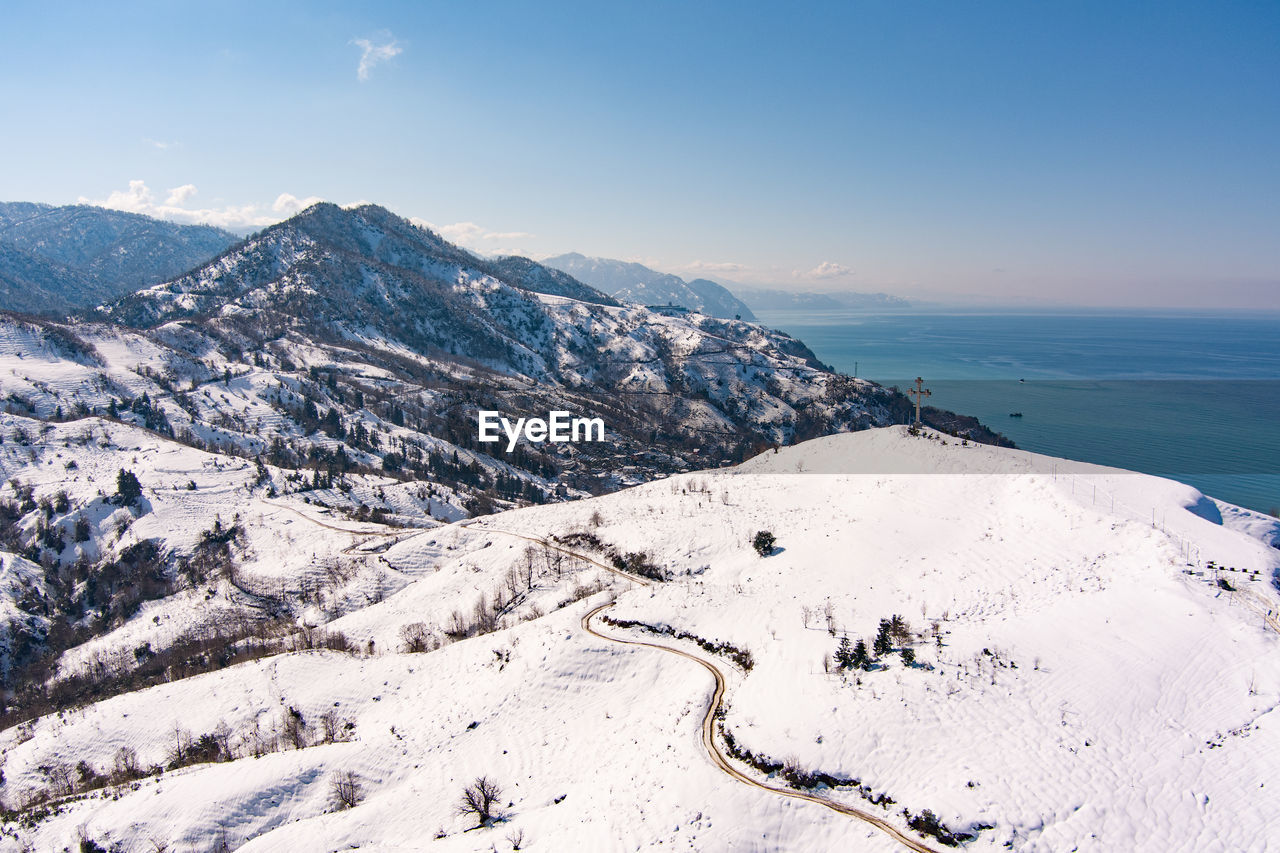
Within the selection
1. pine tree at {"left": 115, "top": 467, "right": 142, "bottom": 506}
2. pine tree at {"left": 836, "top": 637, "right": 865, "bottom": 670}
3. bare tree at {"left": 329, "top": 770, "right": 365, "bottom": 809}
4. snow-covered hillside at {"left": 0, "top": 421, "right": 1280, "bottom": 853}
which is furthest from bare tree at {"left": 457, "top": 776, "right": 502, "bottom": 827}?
pine tree at {"left": 115, "top": 467, "right": 142, "bottom": 506}

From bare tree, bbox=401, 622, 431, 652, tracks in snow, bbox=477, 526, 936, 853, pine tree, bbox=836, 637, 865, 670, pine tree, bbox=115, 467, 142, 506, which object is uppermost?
pine tree, bbox=836, 637, 865, 670

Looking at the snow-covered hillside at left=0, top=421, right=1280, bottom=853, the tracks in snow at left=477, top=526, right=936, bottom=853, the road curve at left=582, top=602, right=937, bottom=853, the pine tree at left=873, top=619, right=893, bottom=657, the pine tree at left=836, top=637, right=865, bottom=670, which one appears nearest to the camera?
the road curve at left=582, top=602, right=937, bottom=853

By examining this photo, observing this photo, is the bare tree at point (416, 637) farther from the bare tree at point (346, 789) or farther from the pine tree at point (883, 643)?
the pine tree at point (883, 643)

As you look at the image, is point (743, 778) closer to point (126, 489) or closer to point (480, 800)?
point (480, 800)

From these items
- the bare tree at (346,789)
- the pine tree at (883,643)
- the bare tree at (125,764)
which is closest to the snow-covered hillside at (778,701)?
the bare tree at (346,789)

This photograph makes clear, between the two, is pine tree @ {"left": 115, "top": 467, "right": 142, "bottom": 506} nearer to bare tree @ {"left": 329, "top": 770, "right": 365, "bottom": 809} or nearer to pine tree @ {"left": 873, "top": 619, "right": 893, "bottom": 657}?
bare tree @ {"left": 329, "top": 770, "right": 365, "bottom": 809}

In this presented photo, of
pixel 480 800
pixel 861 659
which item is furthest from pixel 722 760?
pixel 480 800
